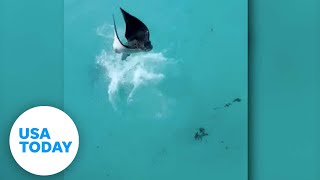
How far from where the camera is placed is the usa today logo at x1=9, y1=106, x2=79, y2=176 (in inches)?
89.2

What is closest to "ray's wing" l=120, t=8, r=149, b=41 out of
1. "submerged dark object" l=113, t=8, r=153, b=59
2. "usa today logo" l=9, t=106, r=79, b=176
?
"submerged dark object" l=113, t=8, r=153, b=59

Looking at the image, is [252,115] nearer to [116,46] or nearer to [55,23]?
[116,46]

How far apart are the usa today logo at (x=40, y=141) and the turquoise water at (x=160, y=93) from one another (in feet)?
0.23

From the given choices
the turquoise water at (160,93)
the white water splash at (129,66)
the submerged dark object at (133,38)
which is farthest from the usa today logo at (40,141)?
the submerged dark object at (133,38)

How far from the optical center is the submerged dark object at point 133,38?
2.29 metres

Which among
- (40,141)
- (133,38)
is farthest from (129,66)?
(40,141)

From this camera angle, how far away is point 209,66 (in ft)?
7.55

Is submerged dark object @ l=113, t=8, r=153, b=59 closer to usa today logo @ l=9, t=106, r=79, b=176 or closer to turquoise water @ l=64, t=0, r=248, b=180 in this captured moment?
turquoise water @ l=64, t=0, r=248, b=180

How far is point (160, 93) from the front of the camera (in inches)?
90.8

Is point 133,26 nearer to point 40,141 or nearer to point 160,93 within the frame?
point 160,93

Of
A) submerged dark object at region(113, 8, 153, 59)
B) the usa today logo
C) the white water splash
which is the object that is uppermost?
submerged dark object at region(113, 8, 153, 59)

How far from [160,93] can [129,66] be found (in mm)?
187

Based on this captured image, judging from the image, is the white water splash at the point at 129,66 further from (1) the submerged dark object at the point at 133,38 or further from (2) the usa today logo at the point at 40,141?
(2) the usa today logo at the point at 40,141

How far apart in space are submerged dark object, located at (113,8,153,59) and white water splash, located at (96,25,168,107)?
0.9 inches
